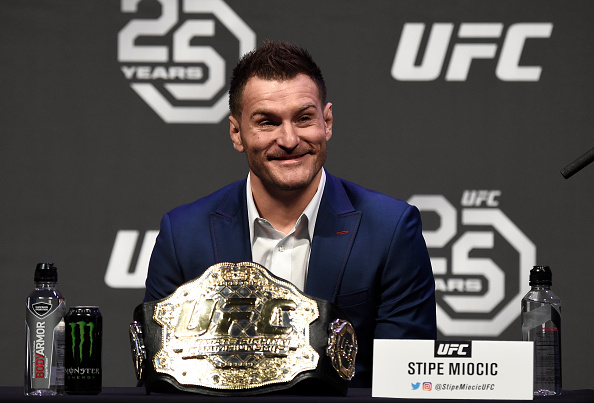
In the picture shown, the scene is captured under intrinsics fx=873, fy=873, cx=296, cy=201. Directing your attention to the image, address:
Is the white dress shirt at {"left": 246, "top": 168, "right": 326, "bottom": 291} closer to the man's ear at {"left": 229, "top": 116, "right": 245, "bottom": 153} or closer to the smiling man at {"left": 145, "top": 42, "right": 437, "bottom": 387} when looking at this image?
the smiling man at {"left": 145, "top": 42, "right": 437, "bottom": 387}

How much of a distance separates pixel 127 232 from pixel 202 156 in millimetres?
420

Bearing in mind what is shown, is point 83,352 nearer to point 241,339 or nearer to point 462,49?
point 241,339

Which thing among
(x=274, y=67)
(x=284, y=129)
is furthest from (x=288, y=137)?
(x=274, y=67)

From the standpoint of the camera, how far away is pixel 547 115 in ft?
11.2

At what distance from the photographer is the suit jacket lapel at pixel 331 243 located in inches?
79.5

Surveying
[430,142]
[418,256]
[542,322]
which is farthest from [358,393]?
[430,142]

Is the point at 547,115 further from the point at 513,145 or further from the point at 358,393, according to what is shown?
the point at 358,393

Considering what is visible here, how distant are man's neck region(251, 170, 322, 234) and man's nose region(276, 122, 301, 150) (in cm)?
20

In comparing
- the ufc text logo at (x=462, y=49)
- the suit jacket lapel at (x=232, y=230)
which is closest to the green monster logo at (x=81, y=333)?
the suit jacket lapel at (x=232, y=230)

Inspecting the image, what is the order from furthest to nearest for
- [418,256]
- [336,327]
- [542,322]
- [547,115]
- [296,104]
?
[547,115] → [418,256] → [296,104] → [542,322] → [336,327]

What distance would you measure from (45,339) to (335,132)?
2088 millimetres

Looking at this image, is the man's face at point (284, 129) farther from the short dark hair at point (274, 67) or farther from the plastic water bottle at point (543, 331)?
the plastic water bottle at point (543, 331)

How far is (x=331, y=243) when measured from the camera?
6.76 ft

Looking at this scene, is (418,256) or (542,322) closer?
(542,322)
